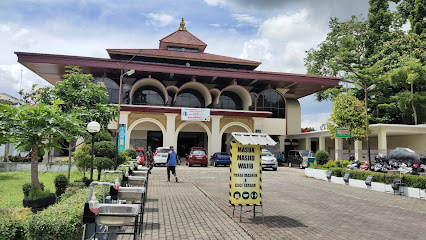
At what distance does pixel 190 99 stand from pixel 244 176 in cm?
2880

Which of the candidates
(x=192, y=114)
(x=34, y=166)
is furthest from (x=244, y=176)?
(x=192, y=114)

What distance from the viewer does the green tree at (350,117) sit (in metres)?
24.0

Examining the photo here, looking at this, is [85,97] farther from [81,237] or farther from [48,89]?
[81,237]

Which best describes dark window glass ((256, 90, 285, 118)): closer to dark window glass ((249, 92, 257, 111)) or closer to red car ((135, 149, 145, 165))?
dark window glass ((249, 92, 257, 111))

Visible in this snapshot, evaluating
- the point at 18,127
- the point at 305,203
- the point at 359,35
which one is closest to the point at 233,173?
the point at 305,203

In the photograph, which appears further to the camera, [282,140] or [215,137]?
[282,140]

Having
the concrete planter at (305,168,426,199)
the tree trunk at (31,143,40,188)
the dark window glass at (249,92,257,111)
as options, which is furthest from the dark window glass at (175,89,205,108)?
the tree trunk at (31,143,40,188)

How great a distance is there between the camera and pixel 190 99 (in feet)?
119

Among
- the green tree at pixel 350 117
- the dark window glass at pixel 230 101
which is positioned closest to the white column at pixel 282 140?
the dark window glass at pixel 230 101

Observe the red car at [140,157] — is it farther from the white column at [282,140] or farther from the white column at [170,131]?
the white column at [282,140]

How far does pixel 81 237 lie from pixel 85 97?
815 centimetres

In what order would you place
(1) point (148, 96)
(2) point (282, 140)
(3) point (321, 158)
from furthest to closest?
(2) point (282, 140), (1) point (148, 96), (3) point (321, 158)

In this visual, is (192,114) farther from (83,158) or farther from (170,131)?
(83,158)

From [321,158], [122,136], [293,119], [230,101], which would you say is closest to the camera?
[321,158]
